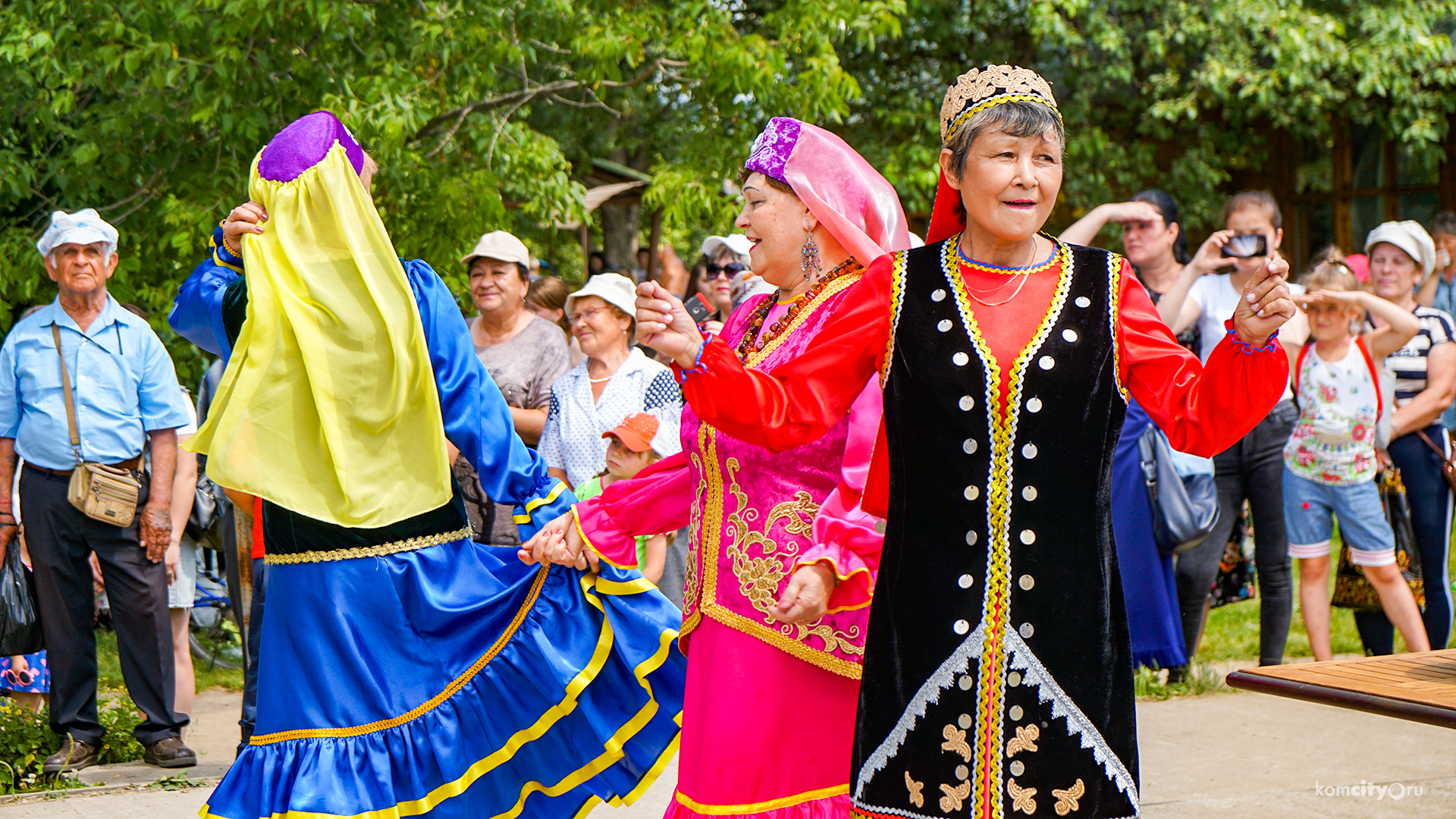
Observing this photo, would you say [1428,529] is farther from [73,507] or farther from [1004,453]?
[73,507]

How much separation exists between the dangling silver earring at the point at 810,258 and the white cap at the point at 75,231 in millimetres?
3351

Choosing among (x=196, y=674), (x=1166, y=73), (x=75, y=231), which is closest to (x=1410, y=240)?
(x=75, y=231)

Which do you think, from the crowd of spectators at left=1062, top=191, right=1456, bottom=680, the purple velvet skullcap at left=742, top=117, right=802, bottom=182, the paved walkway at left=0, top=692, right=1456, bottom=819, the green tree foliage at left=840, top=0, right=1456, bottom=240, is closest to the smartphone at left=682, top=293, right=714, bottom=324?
the crowd of spectators at left=1062, top=191, right=1456, bottom=680

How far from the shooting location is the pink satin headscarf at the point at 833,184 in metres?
3.13

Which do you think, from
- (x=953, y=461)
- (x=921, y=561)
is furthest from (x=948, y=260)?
(x=921, y=561)

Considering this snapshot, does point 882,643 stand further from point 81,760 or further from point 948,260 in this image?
point 81,760

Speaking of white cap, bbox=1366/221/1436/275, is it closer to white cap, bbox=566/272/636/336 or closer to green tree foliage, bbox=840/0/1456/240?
white cap, bbox=566/272/636/336

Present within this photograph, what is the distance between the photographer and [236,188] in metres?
7.00

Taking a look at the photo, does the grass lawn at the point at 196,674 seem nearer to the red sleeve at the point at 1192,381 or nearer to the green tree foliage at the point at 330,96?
the green tree foliage at the point at 330,96

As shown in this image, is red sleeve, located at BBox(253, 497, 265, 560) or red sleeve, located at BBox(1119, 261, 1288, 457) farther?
red sleeve, located at BBox(253, 497, 265, 560)

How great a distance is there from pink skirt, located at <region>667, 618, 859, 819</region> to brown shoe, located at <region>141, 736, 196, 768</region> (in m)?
2.98

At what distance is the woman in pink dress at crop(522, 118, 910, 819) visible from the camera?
2.95 metres

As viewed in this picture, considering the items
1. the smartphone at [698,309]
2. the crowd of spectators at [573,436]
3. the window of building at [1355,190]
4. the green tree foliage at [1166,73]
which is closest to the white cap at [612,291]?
the crowd of spectators at [573,436]

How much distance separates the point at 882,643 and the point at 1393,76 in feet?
38.2
